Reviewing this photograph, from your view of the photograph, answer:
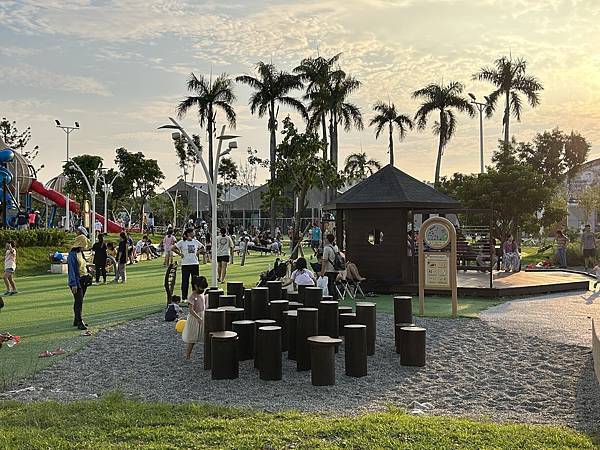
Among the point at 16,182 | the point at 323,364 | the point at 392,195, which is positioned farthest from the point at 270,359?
the point at 16,182

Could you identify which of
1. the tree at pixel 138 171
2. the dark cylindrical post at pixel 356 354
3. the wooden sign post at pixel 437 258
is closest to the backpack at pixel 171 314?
the wooden sign post at pixel 437 258

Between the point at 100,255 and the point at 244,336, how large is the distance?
11.1 m

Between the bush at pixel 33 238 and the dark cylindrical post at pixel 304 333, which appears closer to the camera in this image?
the dark cylindrical post at pixel 304 333

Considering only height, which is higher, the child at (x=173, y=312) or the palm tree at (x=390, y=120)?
the palm tree at (x=390, y=120)

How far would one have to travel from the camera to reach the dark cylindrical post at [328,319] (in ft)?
31.3

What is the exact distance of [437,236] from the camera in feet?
44.8

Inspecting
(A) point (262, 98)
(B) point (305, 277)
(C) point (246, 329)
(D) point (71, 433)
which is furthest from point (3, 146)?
(D) point (71, 433)

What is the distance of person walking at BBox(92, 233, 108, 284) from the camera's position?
60.5 ft

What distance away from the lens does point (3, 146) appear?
3881 cm

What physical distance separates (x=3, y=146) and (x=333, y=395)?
37.1 meters

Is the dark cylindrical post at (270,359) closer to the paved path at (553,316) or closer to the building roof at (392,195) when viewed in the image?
the paved path at (553,316)

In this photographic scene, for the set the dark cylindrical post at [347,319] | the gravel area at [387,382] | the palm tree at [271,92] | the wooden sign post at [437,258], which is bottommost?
the gravel area at [387,382]

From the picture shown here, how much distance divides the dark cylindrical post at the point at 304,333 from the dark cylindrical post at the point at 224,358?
896 mm

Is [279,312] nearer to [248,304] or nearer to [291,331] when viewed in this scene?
[291,331]
